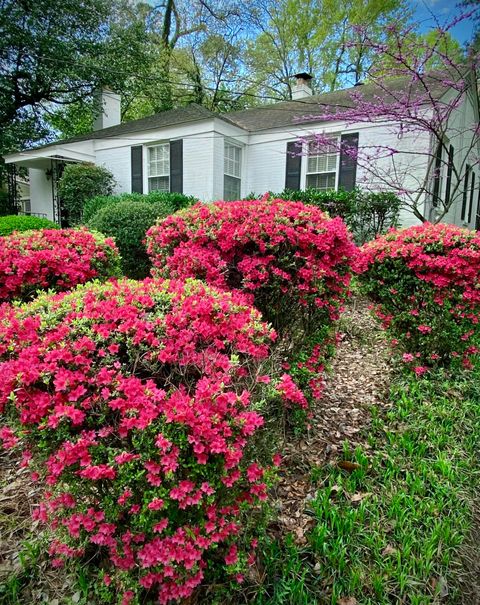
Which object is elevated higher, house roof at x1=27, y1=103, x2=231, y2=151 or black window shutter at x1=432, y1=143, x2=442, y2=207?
house roof at x1=27, y1=103, x2=231, y2=151

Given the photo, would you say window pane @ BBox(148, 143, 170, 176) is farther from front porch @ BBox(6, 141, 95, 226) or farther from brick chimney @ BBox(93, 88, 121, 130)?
brick chimney @ BBox(93, 88, 121, 130)

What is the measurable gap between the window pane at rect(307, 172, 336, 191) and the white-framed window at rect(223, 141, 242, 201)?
2318 millimetres

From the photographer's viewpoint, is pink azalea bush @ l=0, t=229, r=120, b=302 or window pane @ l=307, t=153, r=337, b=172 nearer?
pink azalea bush @ l=0, t=229, r=120, b=302

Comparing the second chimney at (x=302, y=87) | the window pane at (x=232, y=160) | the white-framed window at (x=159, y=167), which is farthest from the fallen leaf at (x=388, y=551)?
the second chimney at (x=302, y=87)

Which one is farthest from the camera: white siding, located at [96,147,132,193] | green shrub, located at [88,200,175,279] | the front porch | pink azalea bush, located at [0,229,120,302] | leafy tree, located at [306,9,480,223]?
the front porch

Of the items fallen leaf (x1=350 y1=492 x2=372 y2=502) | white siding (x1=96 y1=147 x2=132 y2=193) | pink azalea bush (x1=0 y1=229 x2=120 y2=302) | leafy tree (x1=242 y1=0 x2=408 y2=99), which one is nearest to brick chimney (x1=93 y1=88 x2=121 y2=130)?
white siding (x1=96 y1=147 x2=132 y2=193)

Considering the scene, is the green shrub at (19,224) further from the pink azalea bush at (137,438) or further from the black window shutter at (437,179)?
the black window shutter at (437,179)

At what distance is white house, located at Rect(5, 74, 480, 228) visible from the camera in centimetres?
1009

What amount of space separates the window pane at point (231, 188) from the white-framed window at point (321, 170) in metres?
2.29

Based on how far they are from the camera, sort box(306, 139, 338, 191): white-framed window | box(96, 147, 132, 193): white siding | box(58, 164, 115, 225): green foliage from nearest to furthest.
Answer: box(306, 139, 338, 191): white-framed window < box(58, 164, 115, 225): green foliage < box(96, 147, 132, 193): white siding

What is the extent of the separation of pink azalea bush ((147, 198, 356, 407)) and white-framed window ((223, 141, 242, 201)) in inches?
365

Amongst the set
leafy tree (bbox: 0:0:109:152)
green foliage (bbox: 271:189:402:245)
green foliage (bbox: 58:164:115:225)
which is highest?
leafy tree (bbox: 0:0:109:152)

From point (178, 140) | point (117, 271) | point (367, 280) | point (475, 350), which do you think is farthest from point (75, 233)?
point (178, 140)

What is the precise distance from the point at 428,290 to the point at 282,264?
1610 millimetres
